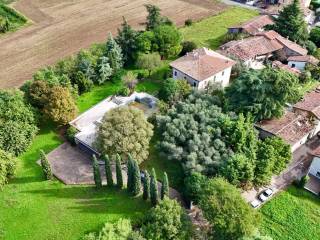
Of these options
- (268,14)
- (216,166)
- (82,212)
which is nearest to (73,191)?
(82,212)

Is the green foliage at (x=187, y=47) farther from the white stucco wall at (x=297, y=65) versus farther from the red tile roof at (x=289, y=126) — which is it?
the red tile roof at (x=289, y=126)

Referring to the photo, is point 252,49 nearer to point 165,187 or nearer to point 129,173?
point 165,187

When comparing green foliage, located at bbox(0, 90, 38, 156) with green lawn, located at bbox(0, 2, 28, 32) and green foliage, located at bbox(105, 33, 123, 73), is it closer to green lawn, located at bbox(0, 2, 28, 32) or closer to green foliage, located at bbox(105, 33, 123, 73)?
green foliage, located at bbox(105, 33, 123, 73)

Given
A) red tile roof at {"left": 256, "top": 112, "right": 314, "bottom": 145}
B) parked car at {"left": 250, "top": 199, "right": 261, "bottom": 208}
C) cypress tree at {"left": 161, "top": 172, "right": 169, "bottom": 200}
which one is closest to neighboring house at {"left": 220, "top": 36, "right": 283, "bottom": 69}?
red tile roof at {"left": 256, "top": 112, "right": 314, "bottom": 145}

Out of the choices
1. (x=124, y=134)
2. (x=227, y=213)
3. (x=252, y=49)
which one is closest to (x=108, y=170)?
(x=124, y=134)

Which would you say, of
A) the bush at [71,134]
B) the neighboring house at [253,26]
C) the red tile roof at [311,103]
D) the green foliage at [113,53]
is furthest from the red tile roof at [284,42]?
the bush at [71,134]

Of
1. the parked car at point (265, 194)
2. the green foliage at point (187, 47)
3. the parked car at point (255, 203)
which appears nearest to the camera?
the parked car at point (255, 203)
